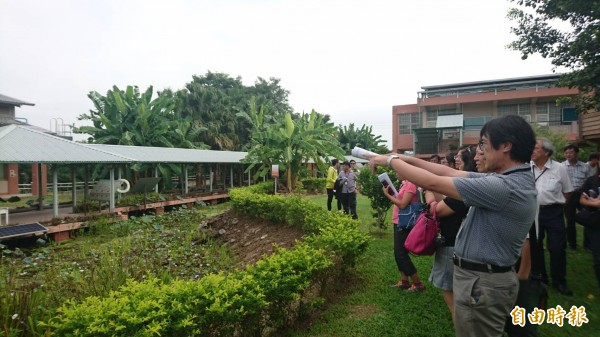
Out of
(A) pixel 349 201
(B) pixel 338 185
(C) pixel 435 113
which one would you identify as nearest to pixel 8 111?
(B) pixel 338 185

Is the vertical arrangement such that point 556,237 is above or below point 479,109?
below

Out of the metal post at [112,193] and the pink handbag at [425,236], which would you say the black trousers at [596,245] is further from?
the metal post at [112,193]

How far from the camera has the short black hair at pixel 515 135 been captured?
5.71 ft

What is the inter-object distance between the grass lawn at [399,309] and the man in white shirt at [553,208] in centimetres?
28

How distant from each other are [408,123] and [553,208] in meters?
24.6

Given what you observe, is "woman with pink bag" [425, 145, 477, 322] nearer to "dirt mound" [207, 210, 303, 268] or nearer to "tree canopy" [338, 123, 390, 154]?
"dirt mound" [207, 210, 303, 268]

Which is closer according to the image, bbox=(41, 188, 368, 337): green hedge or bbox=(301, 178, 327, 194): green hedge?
bbox=(41, 188, 368, 337): green hedge

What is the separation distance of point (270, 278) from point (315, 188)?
55.4 ft

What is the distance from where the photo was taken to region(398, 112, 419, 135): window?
27.3 metres

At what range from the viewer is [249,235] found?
8.62 m

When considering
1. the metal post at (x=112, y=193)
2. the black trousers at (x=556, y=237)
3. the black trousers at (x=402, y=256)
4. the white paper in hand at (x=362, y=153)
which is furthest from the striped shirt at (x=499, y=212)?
the metal post at (x=112, y=193)

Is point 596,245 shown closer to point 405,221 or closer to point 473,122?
point 405,221

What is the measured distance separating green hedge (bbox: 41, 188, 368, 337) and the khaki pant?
5.71ft

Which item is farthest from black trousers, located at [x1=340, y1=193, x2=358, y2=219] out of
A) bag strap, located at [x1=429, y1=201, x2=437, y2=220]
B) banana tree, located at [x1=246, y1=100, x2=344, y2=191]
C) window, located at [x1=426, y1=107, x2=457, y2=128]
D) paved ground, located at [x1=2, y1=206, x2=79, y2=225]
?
window, located at [x1=426, y1=107, x2=457, y2=128]
